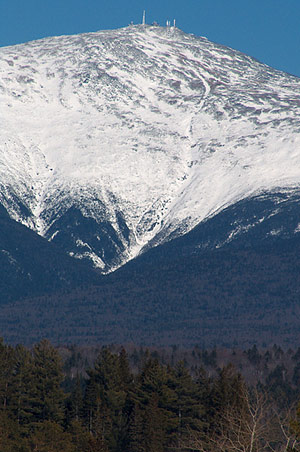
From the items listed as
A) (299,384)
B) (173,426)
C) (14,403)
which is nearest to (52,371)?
(14,403)

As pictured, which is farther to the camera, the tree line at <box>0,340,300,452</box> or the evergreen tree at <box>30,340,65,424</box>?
the evergreen tree at <box>30,340,65,424</box>

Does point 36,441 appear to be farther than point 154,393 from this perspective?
No

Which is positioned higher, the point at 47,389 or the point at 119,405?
the point at 47,389

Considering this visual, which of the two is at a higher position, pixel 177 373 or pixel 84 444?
pixel 177 373

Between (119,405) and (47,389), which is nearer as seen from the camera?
(47,389)

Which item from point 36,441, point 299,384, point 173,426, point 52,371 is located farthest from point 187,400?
point 299,384

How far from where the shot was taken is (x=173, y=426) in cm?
11519

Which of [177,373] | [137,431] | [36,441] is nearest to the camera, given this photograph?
[36,441]

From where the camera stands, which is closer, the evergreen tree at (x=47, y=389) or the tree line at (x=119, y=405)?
the tree line at (x=119, y=405)

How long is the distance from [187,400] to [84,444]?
2077 centimetres

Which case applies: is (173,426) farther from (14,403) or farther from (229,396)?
(14,403)

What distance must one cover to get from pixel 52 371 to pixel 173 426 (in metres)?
14.3

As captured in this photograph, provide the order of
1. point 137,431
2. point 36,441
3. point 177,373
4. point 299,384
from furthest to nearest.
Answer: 1. point 299,384
2. point 177,373
3. point 137,431
4. point 36,441

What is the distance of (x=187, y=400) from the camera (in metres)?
118
